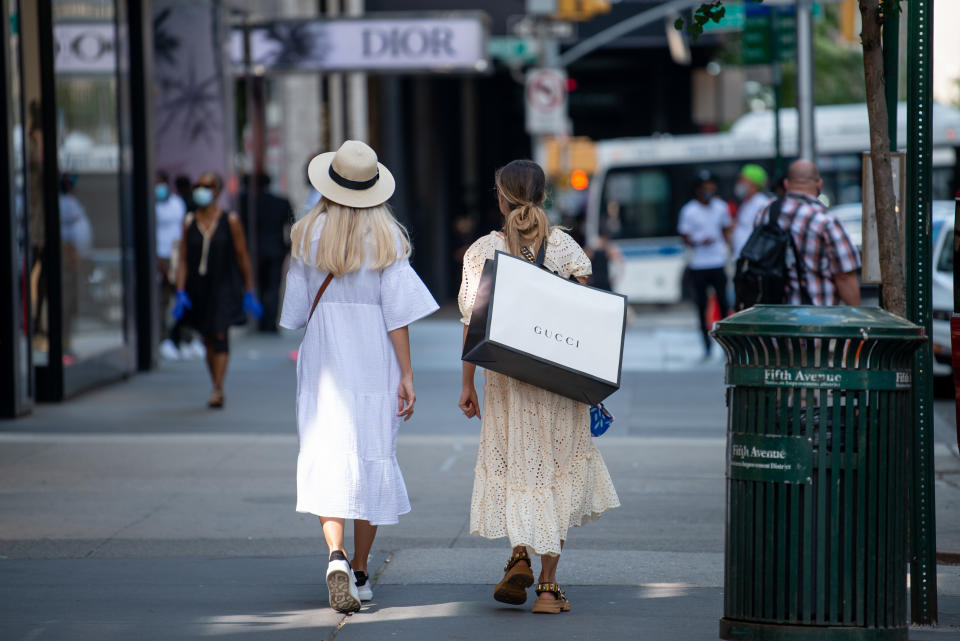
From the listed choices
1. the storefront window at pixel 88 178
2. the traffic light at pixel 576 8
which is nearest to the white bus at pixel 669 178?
the traffic light at pixel 576 8

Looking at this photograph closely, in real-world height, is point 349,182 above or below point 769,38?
below

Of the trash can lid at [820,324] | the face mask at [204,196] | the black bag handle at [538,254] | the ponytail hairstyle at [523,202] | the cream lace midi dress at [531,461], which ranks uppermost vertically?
the face mask at [204,196]

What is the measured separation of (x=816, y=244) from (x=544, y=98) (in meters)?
15.0

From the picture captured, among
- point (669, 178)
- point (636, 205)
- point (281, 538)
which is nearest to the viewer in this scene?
point (281, 538)

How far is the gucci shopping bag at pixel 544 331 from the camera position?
5207 millimetres

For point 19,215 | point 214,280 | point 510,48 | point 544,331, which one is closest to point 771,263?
point 544,331

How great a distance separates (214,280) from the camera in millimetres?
11422

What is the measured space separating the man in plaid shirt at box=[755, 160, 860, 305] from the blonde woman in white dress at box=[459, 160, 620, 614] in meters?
3.36


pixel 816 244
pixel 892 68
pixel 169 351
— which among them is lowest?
pixel 169 351

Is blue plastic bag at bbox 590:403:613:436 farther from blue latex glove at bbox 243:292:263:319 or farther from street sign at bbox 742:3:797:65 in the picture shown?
street sign at bbox 742:3:797:65

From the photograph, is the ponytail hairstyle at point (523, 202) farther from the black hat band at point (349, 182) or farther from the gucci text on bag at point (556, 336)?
the black hat band at point (349, 182)

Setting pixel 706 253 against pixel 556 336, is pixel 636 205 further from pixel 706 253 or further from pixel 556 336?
pixel 556 336

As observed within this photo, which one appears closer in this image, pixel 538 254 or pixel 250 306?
pixel 538 254

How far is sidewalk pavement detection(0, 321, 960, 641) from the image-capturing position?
5309 mm
